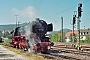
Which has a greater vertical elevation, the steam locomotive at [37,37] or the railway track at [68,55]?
the steam locomotive at [37,37]

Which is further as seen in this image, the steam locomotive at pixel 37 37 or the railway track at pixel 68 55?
the steam locomotive at pixel 37 37

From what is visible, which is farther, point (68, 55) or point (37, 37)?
point (37, 37)

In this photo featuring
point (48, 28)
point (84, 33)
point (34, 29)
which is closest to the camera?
point (34, 29)

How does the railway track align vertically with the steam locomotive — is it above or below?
below

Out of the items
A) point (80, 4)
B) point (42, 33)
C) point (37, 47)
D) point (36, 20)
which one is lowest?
point (37, 47)

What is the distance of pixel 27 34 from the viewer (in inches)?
907

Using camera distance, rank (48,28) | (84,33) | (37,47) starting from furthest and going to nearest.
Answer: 1. (84,33)
2. (48,28)
3. (37,47)

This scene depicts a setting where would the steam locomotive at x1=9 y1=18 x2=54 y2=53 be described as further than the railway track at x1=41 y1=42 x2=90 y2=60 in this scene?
Yes

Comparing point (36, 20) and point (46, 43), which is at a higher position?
point (36, 20)

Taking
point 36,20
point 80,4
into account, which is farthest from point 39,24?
point 80,4

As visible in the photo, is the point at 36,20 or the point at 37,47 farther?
the point at 36,20

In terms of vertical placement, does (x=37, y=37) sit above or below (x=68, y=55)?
above

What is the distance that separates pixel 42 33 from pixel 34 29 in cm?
102

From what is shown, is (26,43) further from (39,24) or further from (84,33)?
(84,33)
